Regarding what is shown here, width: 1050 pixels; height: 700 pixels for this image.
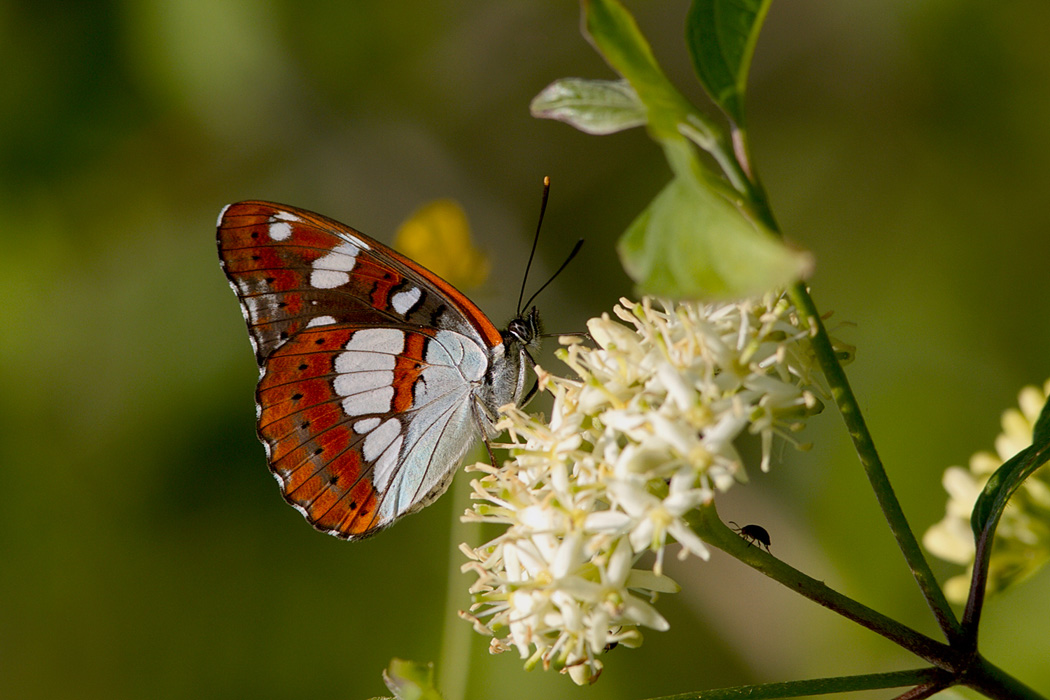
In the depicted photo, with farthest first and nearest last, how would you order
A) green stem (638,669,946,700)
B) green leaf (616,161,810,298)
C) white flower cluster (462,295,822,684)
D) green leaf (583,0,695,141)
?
1. white flower cluster (462,295,822,684)
2. green stem (638,669,946,700)
3. green leaf (583,0,695,141)
4. green leaf (616,161,810,298)

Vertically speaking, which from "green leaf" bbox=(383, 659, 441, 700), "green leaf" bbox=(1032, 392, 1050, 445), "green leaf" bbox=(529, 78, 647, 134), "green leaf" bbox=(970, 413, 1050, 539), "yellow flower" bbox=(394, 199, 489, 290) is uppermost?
"yellow flower" bbox=(394, 199, 489, 290)

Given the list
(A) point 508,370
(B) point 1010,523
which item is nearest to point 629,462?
(B) point 1010,523

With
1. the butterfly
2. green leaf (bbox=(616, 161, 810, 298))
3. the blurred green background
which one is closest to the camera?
green leaf (bbox=(616, 161, 810, 298))

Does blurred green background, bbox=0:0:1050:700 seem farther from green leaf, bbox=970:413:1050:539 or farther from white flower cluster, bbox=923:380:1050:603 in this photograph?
green leaf, bbox=970:413:1050:539

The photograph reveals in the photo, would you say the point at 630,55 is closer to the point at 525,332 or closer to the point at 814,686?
the point at 814,686

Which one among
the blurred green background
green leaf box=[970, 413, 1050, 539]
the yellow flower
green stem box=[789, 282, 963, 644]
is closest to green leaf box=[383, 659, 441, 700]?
green stem box=[789, 282, 963, 644]

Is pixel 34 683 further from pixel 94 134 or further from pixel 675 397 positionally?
pixel 675 397
